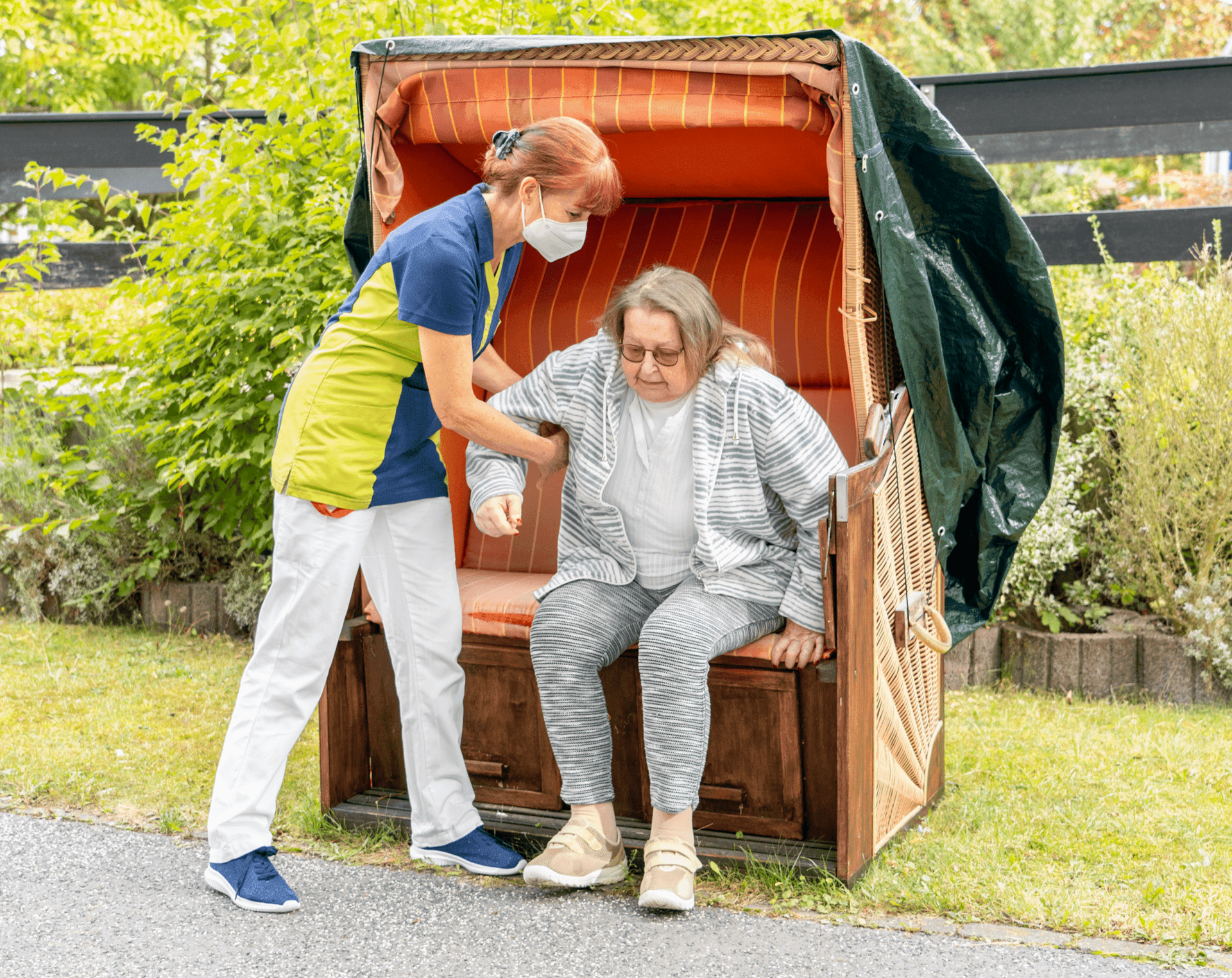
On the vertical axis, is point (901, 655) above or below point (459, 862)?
above

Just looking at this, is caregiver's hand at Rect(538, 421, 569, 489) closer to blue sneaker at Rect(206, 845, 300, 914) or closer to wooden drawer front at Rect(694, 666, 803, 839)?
wooden drawer front at Rect(694, 666, 803, 839)

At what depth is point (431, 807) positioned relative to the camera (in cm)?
287

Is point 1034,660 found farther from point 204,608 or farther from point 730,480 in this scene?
point 204,608

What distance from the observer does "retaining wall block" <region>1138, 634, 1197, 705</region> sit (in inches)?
171

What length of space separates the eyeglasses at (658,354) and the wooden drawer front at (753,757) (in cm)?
71

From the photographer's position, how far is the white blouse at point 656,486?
9.34 feet

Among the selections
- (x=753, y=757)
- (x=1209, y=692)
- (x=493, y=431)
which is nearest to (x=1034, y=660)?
(x=1209, y=692)

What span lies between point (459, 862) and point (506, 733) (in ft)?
1.22

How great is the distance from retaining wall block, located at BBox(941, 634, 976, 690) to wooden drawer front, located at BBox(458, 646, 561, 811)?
6.70 ft

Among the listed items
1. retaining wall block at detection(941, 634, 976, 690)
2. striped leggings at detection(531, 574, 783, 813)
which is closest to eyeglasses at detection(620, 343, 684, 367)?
striped leggings at detection(531, 574, 783, 813)

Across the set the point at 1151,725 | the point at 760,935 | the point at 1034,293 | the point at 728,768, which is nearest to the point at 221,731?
the point at 728,768

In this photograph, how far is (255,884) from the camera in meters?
2.62

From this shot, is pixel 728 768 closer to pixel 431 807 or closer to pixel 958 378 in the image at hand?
pixel 431 807

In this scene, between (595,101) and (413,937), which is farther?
(595,101)
